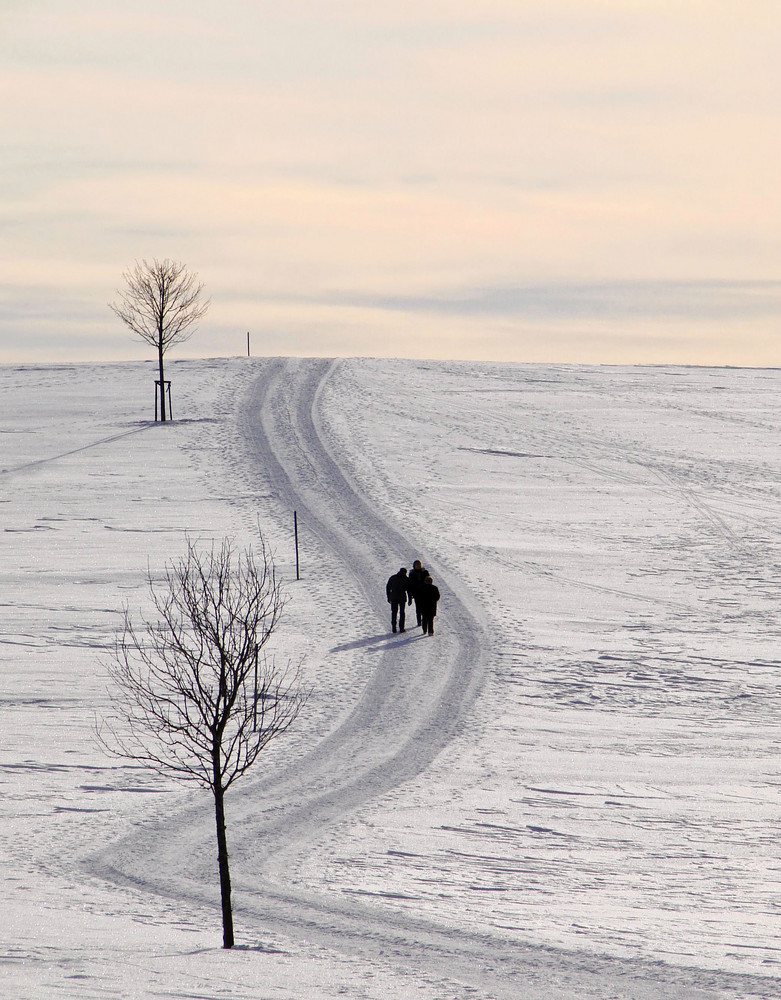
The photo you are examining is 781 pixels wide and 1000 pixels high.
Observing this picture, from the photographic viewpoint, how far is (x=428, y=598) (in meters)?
23.5

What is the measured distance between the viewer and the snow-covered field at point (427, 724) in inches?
424

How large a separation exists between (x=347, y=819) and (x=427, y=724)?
13.7ft

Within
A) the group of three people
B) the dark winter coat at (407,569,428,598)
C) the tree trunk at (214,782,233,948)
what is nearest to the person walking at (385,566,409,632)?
the group of three people

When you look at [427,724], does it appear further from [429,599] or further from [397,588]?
[397,588]

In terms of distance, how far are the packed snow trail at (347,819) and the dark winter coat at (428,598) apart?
1.99 ft

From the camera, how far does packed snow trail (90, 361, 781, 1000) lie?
33.8 ft

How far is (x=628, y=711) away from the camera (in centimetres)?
1977

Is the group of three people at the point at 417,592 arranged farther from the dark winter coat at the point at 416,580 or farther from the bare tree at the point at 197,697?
the bare tree at the point at 197,697

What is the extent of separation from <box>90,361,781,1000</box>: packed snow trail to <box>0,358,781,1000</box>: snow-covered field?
5 centimetres

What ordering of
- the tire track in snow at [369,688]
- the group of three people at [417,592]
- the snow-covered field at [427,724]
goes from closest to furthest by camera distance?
1. the snow-covered field at [427,724]
2. the tire track in snow at [369,688]
3. the group of three people at [417,592]

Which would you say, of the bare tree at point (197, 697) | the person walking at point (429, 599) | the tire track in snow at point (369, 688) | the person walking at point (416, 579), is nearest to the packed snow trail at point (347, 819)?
the tire track in snow at point (369, 688)

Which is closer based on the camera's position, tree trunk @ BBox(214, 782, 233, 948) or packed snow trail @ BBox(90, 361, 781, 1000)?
packed snow trail @ BBox(90, 361, 781, 1000)

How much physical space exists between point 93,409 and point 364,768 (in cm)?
3501

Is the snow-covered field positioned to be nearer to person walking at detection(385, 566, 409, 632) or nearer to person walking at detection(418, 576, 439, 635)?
person walking at detection(385, 566, 409, 632)
